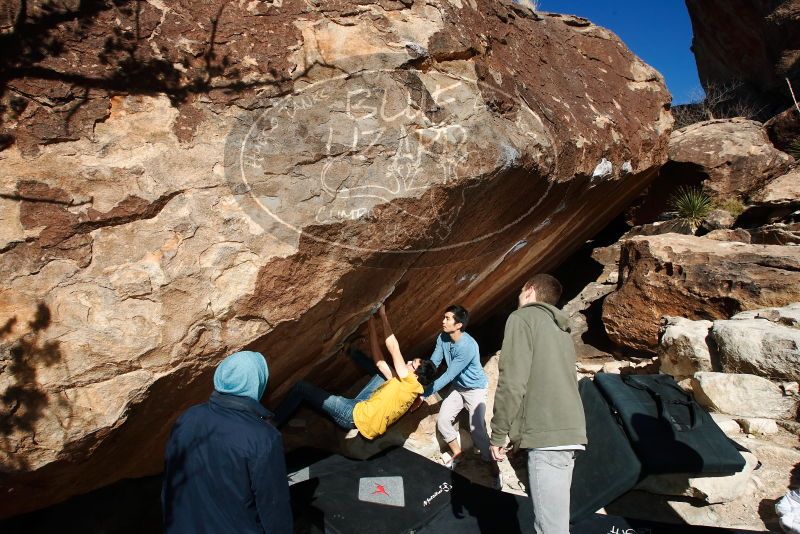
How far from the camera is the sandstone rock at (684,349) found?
379 centimetres

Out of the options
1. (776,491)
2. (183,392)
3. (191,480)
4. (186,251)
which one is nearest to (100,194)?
(186,251)

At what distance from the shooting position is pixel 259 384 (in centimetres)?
178

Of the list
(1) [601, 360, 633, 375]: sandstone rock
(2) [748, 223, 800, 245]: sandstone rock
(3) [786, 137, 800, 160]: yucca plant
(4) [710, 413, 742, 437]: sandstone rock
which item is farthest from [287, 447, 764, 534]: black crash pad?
(3) [786, 137, 800, 160]: yucca plant

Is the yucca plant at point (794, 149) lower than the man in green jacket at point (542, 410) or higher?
higher

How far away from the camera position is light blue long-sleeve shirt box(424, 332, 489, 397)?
327 centimetres

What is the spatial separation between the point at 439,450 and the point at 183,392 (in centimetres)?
195

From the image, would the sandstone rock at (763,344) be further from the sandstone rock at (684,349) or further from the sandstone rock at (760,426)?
the sandstone rock at (760,426)

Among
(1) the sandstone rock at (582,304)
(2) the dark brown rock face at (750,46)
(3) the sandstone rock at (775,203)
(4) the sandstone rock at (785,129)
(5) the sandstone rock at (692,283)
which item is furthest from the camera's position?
(2) the dark brown rock face at (750,46)

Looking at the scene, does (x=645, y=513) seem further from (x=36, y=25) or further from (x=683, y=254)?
(x=36, y=25)

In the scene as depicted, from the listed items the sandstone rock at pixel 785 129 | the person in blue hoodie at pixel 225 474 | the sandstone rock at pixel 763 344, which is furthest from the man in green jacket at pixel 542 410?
the sandstone rock at pixel 785 129

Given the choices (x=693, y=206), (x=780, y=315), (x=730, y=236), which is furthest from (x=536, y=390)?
A: (x=693, y=206)

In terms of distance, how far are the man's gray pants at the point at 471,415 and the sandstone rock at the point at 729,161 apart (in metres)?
6.43

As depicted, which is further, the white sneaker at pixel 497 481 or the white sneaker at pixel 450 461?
the white sneaker at pixel 450 461

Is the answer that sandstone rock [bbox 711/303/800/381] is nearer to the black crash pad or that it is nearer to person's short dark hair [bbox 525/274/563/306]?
the black crash pad
